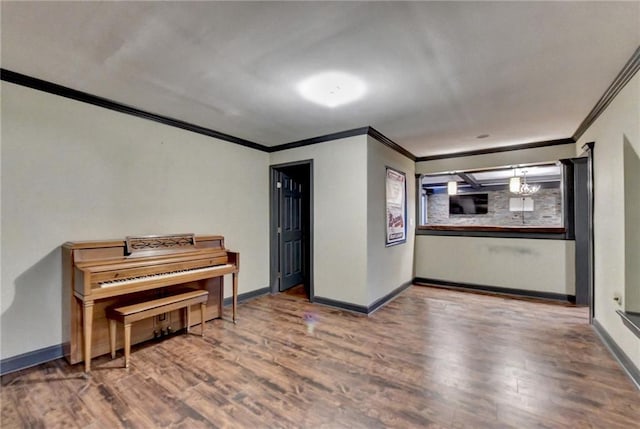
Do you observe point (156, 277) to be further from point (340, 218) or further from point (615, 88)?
point (615, 88)

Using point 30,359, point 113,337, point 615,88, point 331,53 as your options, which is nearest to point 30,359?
point 30,359

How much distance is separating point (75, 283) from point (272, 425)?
1.94 meters

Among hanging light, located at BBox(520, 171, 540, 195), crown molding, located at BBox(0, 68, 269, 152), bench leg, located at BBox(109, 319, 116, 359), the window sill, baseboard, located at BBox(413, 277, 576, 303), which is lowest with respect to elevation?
baseboard, located at BBox(413, 277, 576, 303)

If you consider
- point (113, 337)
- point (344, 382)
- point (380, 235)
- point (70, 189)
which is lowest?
point (344, 382)

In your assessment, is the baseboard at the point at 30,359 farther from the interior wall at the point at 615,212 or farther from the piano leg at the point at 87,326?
the interior wall at the point at 615,212

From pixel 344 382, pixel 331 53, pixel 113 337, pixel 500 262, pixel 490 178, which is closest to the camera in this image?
pixel 331 53

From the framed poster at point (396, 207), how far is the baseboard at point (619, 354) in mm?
2360

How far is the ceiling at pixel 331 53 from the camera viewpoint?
1582 millimetres

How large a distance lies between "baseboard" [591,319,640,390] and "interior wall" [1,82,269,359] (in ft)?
13.7

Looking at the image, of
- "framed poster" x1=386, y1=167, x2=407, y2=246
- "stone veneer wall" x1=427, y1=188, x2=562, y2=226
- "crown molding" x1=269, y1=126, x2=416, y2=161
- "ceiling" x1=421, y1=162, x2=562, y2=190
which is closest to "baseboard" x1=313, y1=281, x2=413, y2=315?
"framed poster" x1=386, y1=167, x2=407, y2=246

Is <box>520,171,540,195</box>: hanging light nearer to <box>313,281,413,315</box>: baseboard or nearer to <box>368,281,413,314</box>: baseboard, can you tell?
<box>368,281,413,314</box>: baseboard

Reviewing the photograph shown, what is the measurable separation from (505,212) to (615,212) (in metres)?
7.11

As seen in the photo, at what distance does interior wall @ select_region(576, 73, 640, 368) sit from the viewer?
2.22m

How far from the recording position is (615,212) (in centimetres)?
255
